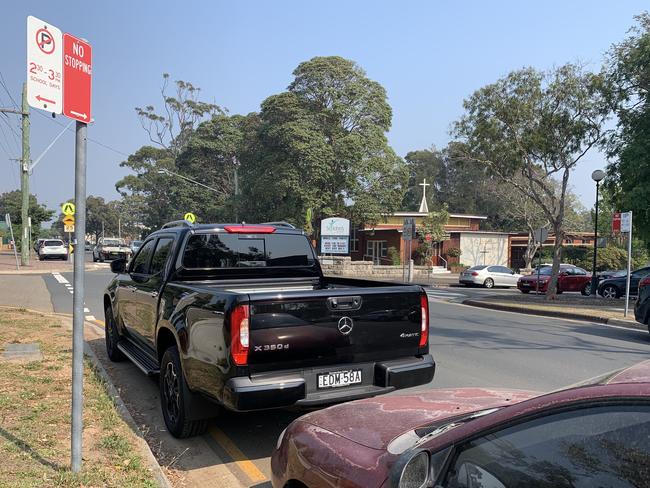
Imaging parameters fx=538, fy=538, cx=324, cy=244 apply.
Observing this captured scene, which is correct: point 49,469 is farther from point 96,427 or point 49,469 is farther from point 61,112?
point 61,112

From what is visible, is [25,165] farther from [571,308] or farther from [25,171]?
[571,308]

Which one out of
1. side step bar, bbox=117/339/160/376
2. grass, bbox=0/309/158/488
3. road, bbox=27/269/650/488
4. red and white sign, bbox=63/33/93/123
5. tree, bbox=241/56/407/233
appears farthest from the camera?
tree, bbox=241/56/407/233

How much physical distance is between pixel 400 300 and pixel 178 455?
226 centimetres

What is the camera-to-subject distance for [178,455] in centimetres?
446

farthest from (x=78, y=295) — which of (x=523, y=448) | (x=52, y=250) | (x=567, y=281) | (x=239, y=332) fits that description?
(x=52, y=250)

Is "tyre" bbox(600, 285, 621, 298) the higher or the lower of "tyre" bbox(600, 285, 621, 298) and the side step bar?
the lower

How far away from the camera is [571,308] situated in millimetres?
16594

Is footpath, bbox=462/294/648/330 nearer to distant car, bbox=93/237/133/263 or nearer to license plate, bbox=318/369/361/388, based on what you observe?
license plate, bbox=318/369/361/388

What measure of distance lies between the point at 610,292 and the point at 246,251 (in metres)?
21.2

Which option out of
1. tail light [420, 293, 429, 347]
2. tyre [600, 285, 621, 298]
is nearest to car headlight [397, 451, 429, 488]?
tail light [420, 293, 429, 347]

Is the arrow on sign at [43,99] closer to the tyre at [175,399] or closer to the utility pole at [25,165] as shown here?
the tyre at [175,399]

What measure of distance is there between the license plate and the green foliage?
35197 millimetres

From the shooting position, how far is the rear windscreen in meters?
5.66

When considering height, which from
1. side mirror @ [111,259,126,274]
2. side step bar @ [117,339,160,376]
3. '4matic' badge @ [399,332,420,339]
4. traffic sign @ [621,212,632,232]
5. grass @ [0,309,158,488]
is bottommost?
grass @ [0,309,158,488]
